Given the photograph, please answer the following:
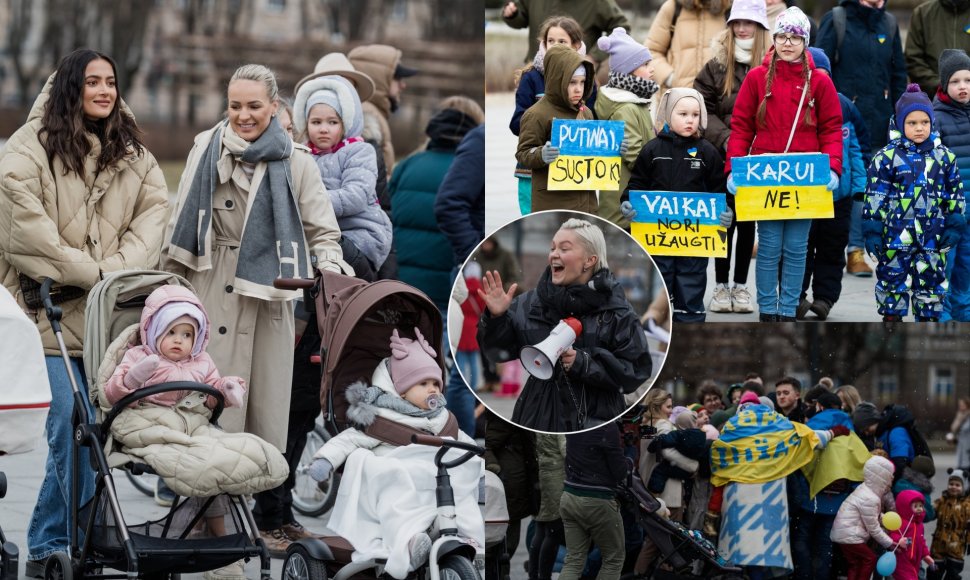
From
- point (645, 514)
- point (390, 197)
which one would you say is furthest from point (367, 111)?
point (645, 514)

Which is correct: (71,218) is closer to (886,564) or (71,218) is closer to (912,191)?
(912,191)

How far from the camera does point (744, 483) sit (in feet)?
30.1

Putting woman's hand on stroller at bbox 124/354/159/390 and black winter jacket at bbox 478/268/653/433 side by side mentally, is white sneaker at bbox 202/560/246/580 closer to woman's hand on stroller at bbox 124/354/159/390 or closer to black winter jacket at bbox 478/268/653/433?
woman's hand on stroller at bbox 124/354/159/390

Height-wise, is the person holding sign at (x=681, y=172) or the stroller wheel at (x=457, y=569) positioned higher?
the person holding sign at (x=681, y=172)

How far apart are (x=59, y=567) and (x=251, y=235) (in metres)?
1.80

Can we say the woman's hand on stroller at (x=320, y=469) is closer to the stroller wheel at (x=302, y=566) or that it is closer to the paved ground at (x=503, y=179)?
the stroller wheel at (x=302, y=566)

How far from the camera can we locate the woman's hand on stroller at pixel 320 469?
689 centimetres

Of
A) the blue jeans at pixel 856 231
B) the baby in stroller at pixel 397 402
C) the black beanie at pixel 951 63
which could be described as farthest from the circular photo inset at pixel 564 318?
the blue jeans at pixel 856 231

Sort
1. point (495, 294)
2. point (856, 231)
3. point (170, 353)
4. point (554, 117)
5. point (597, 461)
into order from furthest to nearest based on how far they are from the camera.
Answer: point (856, 231), point (554, 117), point (597, 461), point (495, 294), point (170, 353)

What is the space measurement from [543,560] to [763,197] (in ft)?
7.35

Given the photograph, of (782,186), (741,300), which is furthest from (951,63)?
(741,300)

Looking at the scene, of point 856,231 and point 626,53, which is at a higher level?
point 626,53

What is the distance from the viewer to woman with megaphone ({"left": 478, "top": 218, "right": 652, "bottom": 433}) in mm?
8305

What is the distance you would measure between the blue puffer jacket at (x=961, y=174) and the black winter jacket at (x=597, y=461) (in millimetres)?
2109
